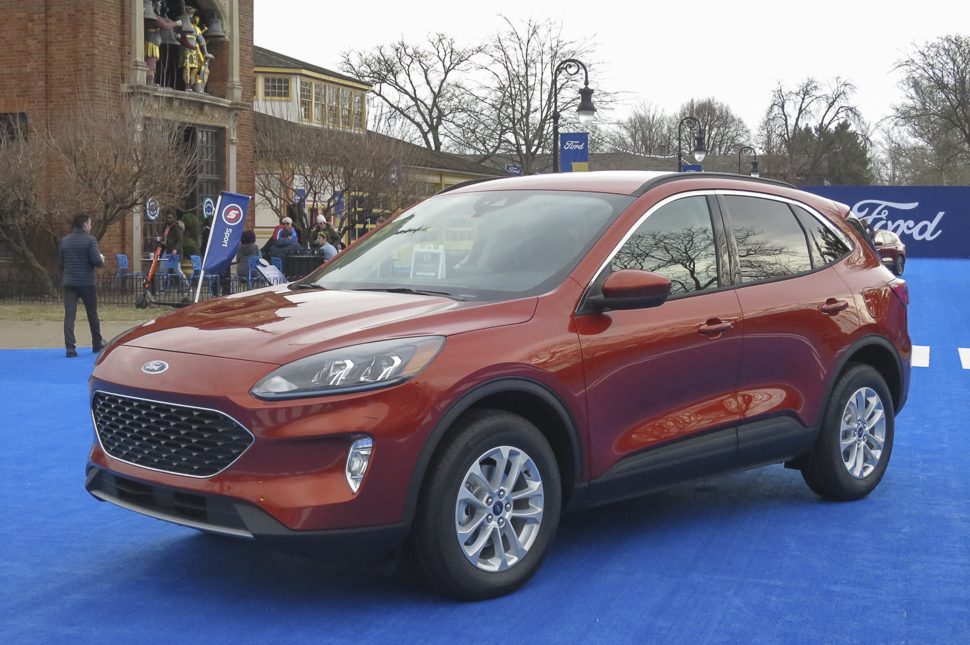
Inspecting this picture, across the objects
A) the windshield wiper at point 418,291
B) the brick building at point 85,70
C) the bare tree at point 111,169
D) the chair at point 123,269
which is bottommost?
the chair at point 123,269

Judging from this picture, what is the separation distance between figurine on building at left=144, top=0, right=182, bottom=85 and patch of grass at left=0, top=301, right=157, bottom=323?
8.89 meters

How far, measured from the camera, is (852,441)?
680 cm

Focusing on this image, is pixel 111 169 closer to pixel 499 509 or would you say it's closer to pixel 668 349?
pixel 668 349

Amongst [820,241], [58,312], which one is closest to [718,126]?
[58,312]

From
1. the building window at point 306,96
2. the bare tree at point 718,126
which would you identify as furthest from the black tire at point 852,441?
the bare tree at point 718,126

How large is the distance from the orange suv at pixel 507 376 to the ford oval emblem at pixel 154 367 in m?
0.03

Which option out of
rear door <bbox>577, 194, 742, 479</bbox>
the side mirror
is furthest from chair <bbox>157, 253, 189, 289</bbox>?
the side mirror

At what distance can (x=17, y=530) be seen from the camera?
20.2 ft

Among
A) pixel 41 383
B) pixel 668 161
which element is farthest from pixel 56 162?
pixel 668 161

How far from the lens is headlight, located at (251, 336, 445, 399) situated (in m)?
4.43

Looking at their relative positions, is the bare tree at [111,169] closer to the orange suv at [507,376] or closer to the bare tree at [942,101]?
the orange suv at [507,376]

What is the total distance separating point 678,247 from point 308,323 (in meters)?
2.05

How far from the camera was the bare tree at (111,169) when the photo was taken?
2522cm

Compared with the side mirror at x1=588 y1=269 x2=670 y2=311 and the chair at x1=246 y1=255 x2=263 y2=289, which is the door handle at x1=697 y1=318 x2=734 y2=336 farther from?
the chair at x1=246 y1=255 x2=263 y2=289
